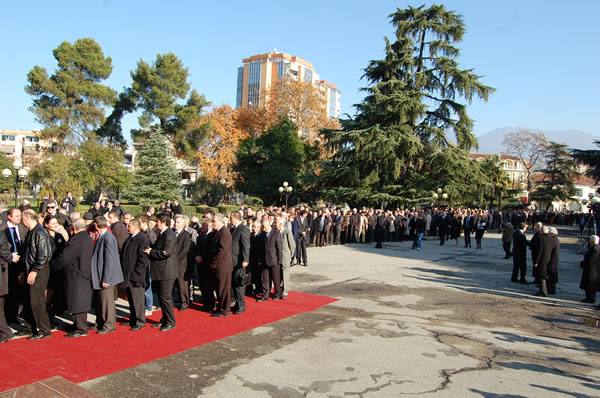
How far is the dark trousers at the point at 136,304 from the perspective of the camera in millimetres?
6566

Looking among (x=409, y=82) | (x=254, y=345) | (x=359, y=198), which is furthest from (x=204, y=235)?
(x=409, y=82)

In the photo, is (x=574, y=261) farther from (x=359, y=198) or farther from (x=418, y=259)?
(x=359, y=198)

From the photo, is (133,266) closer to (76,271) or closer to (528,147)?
(76,271)

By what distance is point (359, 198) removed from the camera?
30.9 m

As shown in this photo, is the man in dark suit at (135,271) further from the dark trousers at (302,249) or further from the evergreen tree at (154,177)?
the evergreen tree at (154,177)

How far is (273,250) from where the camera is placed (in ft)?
28.8

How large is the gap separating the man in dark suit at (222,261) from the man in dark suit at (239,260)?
0.64 ft

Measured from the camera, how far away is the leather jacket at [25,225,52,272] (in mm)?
5988

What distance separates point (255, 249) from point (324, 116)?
43142mm

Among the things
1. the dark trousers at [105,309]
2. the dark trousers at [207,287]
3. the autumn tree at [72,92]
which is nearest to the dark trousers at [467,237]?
the dark trousers at [207,287]

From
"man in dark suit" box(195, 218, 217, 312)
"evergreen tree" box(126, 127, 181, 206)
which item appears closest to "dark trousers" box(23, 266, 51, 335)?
"man in dark suit" box(195, 218, 217, 312)

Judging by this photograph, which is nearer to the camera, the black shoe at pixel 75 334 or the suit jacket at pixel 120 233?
the black shoe at pixel 75 334

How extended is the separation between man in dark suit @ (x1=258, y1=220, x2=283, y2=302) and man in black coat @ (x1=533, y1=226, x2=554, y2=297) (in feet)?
21.4

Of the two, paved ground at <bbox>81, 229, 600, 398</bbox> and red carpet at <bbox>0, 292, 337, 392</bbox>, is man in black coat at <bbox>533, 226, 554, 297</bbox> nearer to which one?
paved ground at <bbox>81, 229, 600, 398</bbox>
